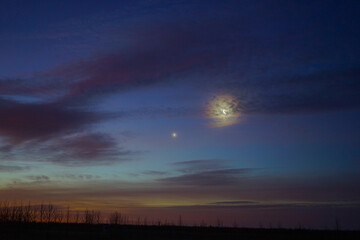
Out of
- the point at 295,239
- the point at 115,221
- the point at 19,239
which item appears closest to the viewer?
the point at 19,239

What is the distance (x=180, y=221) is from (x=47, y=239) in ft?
242

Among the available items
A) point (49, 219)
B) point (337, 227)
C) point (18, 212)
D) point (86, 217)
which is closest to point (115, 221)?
point (86, 217)

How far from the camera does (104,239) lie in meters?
38.3

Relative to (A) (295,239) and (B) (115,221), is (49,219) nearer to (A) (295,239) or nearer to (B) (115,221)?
(B) (115,221)

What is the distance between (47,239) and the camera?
37.4 meters

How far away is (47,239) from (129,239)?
8.80 meters

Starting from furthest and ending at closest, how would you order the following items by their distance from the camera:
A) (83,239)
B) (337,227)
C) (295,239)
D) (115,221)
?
1. (115,221)
2. (337,227)
3. (295,239)
4. (83,239)

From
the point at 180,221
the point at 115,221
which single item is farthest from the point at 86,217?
the point at 180,221

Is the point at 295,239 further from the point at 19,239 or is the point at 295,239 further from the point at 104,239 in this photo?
the point at 19,239

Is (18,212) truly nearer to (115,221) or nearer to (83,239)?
(115,221)

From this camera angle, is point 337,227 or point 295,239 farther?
point 337,227

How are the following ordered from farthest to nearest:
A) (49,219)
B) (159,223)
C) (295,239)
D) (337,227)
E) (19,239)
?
(159,223) → (49,219) → (337,227) → (295,239) → (19,239)

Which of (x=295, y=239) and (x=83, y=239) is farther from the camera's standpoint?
(x=295, y=239)

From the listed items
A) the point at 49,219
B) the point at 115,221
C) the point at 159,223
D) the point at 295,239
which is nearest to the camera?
the point at 295,239
